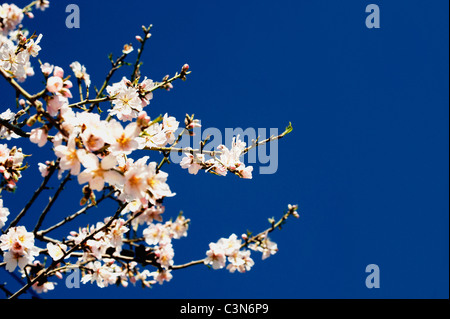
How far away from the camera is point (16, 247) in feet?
7.02

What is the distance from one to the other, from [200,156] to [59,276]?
1842 millimetres

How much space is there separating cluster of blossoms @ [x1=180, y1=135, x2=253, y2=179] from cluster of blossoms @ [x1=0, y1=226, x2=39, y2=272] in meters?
1.20

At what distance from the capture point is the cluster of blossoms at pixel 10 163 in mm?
2136

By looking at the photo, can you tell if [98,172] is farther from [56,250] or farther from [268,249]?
[268,249]

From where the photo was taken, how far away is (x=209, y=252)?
2990 mm

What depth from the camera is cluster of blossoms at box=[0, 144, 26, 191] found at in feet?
7.01

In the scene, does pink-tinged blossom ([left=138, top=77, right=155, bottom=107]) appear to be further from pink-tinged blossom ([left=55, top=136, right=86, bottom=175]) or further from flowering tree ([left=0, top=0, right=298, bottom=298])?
pink-tinged blossom ([left=55, top=136, right=86, bottom=175])

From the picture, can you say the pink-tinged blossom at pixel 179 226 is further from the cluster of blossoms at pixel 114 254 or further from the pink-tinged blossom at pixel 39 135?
the pink-tinged blossom at pixel 39 135

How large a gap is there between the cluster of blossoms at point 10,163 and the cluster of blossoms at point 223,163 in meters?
1.16

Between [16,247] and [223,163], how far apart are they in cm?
152

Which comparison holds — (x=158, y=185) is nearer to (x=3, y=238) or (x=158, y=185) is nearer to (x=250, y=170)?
(x=250, y=170)

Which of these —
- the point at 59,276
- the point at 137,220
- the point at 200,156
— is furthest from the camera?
the point at 137,220

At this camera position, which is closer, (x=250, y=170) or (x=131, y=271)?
(x=250, y=170)
